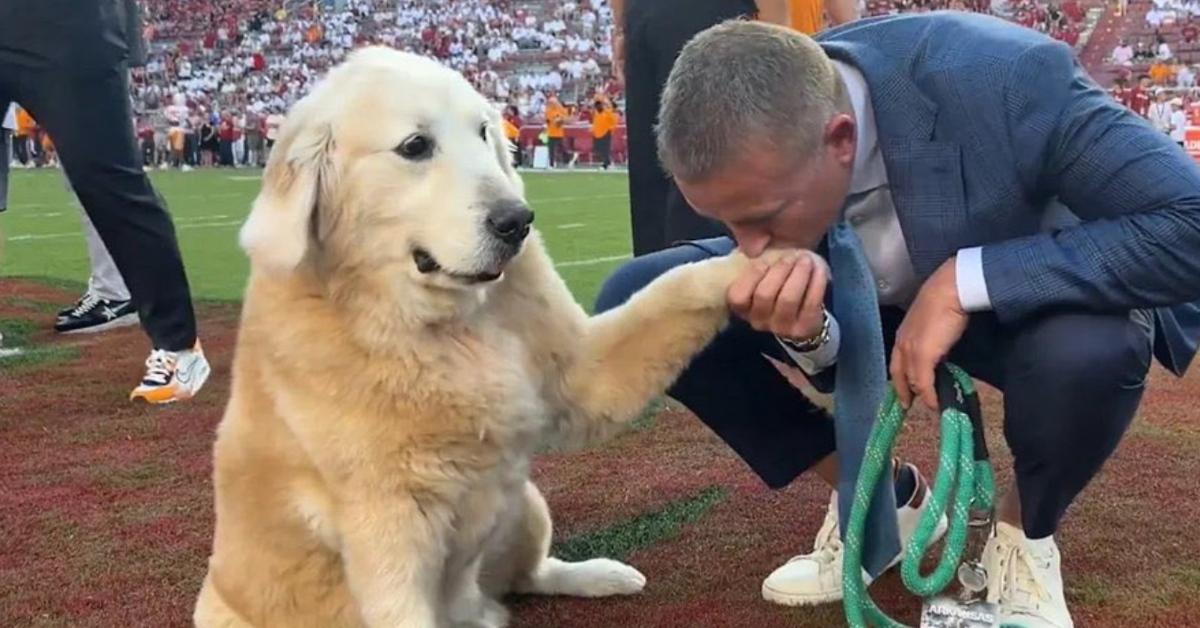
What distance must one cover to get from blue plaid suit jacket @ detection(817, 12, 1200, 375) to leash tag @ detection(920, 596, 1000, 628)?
1.75 feet

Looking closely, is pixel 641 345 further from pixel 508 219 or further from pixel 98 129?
pixel 98 129

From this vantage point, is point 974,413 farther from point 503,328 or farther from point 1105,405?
point 503,328

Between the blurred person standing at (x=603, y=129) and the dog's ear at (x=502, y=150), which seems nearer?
the dog's ear at (x=502, y=150)

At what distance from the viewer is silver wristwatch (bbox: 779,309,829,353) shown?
238 centimetres

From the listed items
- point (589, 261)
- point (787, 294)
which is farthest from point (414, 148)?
point (589, 261)

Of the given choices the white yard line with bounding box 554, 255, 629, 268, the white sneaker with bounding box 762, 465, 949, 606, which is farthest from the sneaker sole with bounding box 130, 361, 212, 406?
the white yard line with bounding box 554, 255, 629, 268

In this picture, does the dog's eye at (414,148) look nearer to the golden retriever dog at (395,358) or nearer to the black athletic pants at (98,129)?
Result: the golden retriever dog at (395,358)

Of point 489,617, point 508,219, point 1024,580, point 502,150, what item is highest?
point 502,150

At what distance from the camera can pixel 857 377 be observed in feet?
8.20

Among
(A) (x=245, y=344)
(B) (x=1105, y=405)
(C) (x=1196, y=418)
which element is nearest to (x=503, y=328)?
(A) (x=245, y=344)

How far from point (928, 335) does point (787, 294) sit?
0.85 ft

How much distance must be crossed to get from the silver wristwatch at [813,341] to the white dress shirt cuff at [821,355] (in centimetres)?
1

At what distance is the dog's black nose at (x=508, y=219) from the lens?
233 centimetres

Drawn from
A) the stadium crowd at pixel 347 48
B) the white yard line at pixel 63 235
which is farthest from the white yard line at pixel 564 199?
the stadium crowd at pixel 347 48
